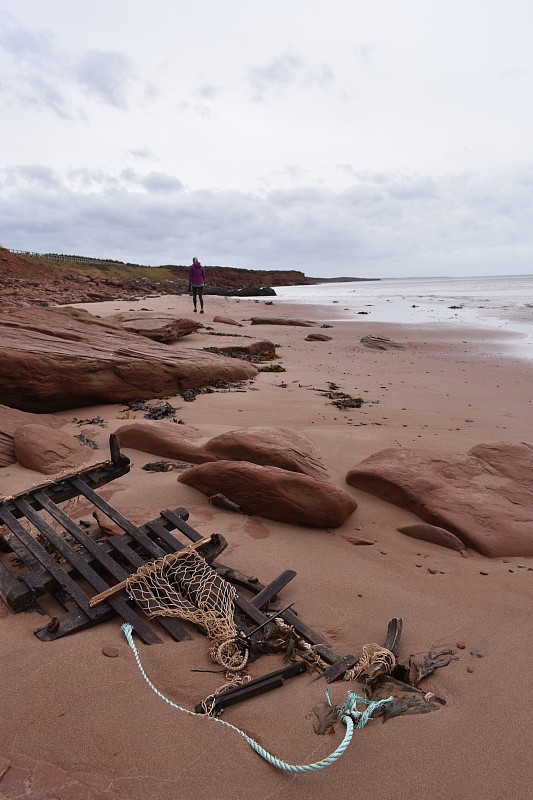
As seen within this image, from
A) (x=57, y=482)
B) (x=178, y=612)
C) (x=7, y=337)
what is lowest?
(x=178, y=612)

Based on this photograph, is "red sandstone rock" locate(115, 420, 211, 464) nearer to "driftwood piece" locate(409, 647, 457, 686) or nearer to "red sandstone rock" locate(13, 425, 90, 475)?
"red sandstone rock" locate(13, 425, 90, 475)

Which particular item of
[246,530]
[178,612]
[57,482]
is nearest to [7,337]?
[57,482]

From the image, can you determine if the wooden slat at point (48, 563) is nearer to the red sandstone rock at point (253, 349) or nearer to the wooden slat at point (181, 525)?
the wooden slat at point (181, 525)

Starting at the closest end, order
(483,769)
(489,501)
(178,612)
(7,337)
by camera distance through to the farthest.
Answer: (483,769), (178,612), (489,501), (7,337)

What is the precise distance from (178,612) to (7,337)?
564cm

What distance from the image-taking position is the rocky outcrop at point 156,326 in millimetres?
10930

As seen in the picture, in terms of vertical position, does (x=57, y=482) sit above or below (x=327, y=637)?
above

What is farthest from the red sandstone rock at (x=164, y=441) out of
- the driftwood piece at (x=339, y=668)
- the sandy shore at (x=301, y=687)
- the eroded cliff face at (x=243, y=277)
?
the eroded cliff face at (x=243, y=277)

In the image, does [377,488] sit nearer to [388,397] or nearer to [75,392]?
[388,397]

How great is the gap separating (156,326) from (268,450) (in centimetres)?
784

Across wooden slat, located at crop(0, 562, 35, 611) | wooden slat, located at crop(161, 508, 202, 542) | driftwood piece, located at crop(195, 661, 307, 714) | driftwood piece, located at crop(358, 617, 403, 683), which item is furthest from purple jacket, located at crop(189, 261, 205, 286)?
driftwood piece, located at crop(195, 661, 307, 714)

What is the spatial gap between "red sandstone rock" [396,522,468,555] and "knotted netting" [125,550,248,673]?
1.50m

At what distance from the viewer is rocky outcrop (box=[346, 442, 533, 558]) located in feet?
11.2

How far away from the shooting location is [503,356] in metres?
11.7
